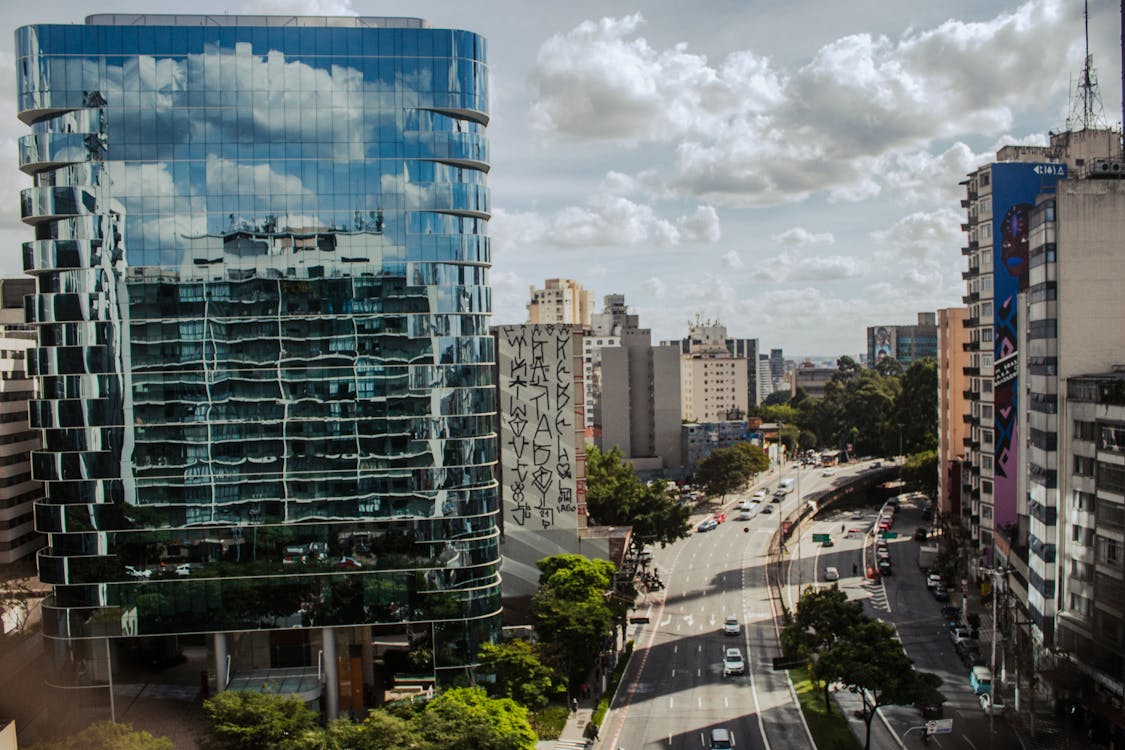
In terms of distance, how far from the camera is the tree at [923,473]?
138m

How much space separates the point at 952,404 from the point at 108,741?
94.8 m

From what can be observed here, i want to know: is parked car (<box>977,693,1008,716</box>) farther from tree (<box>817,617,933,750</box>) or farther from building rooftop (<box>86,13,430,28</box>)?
building rooftop (<box>86,13,430,28</box>)

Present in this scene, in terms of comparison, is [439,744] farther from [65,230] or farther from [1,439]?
[1,439]

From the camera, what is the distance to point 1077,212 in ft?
218

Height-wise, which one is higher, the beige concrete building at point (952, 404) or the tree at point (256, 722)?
the beige concrete building at point (952, 404)

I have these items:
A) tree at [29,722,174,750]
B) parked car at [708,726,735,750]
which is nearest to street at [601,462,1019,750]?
parked car at [708,726,735,750]

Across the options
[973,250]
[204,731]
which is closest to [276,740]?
[204,731]

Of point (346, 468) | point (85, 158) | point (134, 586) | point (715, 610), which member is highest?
point (85, 158)

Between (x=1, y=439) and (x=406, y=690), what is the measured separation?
142 ft

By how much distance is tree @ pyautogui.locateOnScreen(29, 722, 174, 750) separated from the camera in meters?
49.1

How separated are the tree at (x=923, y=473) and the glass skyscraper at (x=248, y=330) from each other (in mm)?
86419

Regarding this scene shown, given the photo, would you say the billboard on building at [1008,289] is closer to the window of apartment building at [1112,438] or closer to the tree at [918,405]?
the window of apartment building at [1112,438]

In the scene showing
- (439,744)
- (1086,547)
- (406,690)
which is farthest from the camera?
(406,690)

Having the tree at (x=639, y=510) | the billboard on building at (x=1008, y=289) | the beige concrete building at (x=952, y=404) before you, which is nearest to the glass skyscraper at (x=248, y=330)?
the tree at (x=639, y=510)
